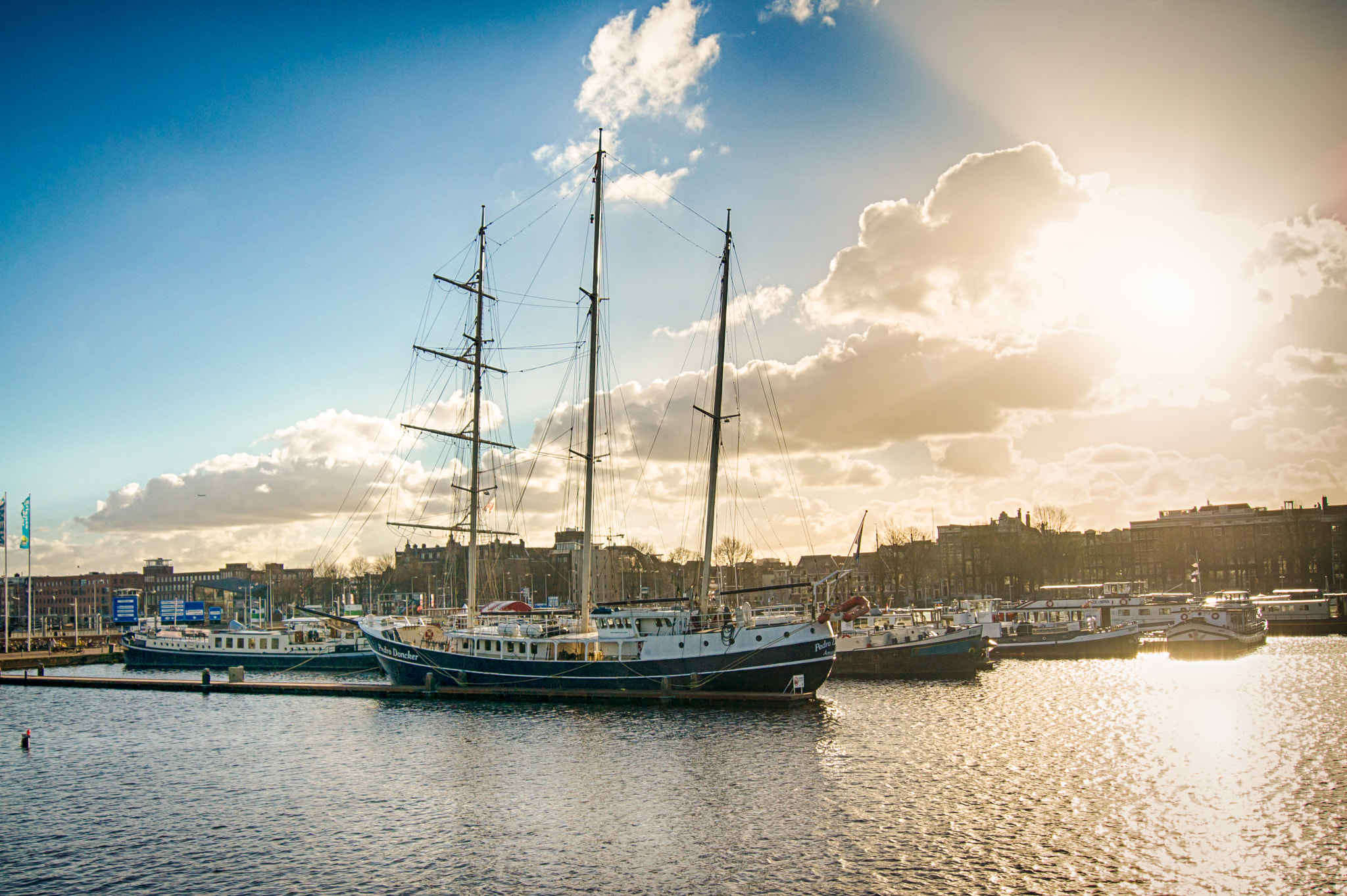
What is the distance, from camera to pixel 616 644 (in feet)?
→ 172

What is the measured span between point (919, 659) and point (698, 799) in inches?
1683

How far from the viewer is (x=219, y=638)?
3558 inches

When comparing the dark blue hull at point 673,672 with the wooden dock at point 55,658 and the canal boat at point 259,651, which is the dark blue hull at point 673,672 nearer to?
the canal boat at point 259,651

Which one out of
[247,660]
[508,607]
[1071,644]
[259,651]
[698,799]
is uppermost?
[698,799]

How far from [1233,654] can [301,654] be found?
8641cm

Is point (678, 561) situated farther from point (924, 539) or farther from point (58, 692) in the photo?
point (58, 692)

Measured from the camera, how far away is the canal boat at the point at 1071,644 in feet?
258

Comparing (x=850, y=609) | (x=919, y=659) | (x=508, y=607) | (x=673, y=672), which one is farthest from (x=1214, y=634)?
(x=508, y=607)

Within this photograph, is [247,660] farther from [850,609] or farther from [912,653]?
[850,609]

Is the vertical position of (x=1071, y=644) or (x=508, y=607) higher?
(x=1071, y=644)

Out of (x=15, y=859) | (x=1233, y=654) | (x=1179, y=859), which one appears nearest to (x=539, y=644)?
(x=15, y=859)

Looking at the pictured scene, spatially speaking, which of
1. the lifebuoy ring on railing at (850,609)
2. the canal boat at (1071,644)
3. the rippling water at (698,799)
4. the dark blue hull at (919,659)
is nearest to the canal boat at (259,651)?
the rippling water at (698,799)

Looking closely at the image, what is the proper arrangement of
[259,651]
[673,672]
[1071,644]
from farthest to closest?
[259,651] < [1071,644] < [673,672]

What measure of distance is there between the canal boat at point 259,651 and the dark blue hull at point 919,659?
45.2m
